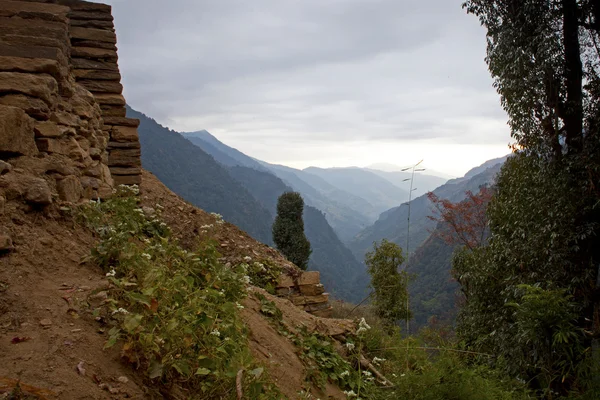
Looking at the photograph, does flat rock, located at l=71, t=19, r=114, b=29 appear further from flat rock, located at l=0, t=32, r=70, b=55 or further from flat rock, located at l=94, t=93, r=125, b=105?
flat rock, located at l=0, t=32, r=70, b=55

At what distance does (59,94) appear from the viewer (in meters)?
5.53

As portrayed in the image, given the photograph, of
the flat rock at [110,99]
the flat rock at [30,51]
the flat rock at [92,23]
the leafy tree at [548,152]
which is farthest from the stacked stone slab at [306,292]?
the flat rock at [92,23]

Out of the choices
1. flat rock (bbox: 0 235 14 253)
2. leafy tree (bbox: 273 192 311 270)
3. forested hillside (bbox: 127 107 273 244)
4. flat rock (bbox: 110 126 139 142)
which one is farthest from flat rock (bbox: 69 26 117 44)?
forested hillside (bbox: 127 107 273 244)

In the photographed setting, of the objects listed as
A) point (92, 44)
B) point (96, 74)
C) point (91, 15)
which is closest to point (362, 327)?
point (96, 74)

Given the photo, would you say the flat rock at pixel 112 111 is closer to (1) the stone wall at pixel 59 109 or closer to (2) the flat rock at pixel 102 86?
(1) the stone wall at pixel 59 109

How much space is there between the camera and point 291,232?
68.3 feet

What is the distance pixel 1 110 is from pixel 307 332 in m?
4.11

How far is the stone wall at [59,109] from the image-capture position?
402 centimetres

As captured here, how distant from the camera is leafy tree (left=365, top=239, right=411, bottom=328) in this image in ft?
45.4

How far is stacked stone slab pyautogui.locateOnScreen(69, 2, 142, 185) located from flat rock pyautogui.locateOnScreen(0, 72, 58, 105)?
8.72ft

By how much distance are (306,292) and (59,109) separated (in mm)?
5597

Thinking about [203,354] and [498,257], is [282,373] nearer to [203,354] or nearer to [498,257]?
[203,354]

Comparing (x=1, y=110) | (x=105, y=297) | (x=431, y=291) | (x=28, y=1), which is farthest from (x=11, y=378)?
(x=431, y=291)

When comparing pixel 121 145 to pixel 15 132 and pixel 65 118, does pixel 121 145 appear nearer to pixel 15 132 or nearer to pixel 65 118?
pixel 65 118
